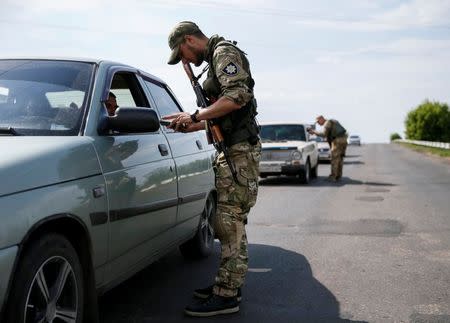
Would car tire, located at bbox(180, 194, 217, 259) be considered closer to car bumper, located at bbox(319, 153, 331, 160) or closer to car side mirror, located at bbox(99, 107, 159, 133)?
car side mirror, located at bbox(99, 107, 159, 133)

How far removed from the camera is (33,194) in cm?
257

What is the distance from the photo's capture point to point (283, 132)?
52.5 feet

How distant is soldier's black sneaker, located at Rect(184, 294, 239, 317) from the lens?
13.1 feet

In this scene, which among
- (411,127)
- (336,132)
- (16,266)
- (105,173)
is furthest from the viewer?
(411,127)

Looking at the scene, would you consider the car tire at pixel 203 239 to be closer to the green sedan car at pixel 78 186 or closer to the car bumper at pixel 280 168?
the green sedan car at pixel 78 186

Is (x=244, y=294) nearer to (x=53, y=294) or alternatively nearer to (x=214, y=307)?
(x=214, y=307)

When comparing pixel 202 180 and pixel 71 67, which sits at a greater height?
pixel 71 67

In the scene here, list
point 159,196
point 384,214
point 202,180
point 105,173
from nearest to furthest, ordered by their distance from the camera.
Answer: point 105,173 → point 159,196 → point 202,180 → point 384,214

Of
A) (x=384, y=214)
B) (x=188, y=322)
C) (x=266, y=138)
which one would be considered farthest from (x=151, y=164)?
(x=266, y=138)

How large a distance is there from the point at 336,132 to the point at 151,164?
12297mm

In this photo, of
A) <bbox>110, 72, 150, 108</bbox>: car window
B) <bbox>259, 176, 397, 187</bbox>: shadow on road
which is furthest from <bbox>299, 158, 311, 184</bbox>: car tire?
<bbox>110, 72, 150, 108</bbox>: car window

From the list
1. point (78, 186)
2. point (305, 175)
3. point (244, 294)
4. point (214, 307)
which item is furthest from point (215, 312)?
point (305, 175)

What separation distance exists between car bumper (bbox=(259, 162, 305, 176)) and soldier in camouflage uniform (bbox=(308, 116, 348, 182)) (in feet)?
4.41

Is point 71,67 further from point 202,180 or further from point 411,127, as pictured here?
point 411,127
